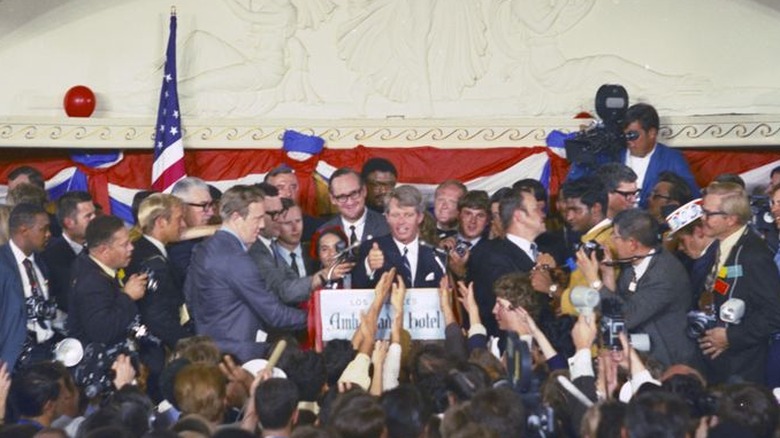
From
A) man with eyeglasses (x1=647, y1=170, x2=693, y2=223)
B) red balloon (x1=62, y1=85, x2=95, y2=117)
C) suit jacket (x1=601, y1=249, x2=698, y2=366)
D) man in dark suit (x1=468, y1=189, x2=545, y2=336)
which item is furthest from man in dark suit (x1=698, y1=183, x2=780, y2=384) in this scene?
red balloon (x1=62, y1=85, x2=95, y2=117)

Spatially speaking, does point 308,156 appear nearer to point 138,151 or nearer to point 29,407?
point 138,151

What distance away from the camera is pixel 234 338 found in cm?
1088

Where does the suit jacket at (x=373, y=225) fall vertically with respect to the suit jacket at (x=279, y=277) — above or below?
above

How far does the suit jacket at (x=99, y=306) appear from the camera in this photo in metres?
10.5

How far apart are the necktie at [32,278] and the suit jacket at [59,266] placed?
0.17 meters

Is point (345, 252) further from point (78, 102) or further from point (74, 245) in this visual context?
point (78, 102)

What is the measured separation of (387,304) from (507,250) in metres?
0.80

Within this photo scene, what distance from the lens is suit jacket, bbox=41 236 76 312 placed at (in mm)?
11383

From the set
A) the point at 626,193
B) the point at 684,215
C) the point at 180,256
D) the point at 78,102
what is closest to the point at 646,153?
the point at 626,193

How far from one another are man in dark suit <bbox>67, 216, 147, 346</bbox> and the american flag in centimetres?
287

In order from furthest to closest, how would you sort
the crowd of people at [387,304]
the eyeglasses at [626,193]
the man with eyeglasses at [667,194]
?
the man with eyeglasses at [667,194], the eyeglasses at [626,193], the crowd of people at [387,304]

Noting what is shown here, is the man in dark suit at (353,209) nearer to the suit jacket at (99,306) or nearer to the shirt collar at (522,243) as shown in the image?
the shirt collar at (522,243)

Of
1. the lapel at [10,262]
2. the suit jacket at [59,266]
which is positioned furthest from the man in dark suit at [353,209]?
the lapel at [10,262]

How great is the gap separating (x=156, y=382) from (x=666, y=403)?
3857 millimetres
